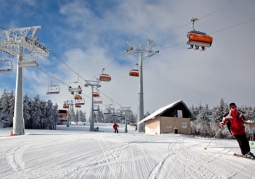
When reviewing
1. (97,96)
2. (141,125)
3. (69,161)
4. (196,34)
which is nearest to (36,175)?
(69,161)

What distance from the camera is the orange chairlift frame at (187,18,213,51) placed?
15320 millimetres

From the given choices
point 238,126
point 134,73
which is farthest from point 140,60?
point 238,126

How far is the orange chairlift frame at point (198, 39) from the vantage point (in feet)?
50.3

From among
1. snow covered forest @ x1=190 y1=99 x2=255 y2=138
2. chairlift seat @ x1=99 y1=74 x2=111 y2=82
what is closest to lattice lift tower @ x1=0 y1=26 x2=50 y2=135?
chairlift seat @ x1=99 y1=74 x2=111 y2=82

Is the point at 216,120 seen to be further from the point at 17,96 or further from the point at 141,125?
the point at 17,96

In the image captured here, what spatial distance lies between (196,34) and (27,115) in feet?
199

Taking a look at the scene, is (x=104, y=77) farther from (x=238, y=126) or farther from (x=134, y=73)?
(x=238, y=126)

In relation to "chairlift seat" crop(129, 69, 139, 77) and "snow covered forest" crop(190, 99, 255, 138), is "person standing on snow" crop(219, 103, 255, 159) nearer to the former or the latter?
"chairlift seat" crop(129, 69, 139, 77)

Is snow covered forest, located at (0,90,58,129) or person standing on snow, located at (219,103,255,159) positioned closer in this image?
person standing on snow, located at (219,103,255,159)

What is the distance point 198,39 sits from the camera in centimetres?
1541

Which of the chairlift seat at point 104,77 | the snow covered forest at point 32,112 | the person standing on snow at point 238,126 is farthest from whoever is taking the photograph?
the snow covered forest at point 32,112

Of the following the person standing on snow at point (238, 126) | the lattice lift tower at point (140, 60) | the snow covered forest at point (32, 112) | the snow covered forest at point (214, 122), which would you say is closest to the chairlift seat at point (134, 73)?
the lattice lift tower at point (140, 60)

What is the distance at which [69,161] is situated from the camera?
573cm

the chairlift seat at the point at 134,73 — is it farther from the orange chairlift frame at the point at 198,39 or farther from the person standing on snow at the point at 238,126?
the person standing on snow at the point at 238,126
